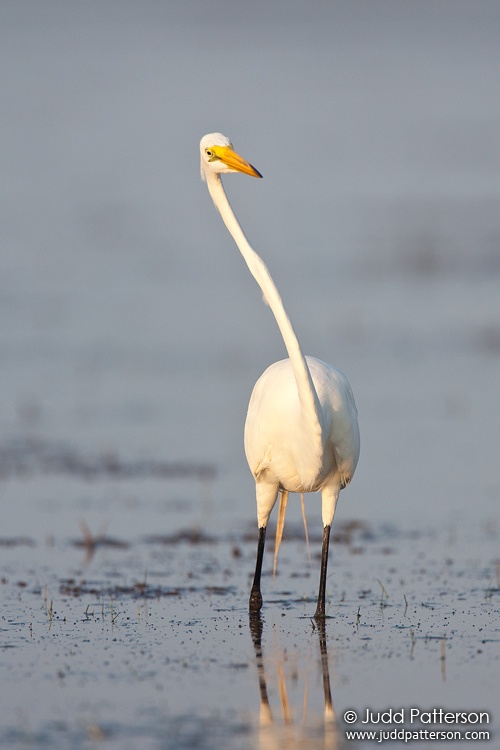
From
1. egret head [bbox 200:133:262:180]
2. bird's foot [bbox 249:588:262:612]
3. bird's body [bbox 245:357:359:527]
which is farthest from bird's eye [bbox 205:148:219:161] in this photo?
bird's foot [bbox 249:588:262:612]

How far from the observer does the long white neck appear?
6.93m

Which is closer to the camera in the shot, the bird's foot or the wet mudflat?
the wet mudflat

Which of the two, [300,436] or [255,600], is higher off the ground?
[300,436]

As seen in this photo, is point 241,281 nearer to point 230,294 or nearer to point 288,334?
point 230,294

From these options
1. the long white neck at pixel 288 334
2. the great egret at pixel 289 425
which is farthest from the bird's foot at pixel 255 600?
the long white neck at pixel 288 334

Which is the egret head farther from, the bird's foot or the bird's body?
the bird's foot

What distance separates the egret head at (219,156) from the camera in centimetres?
734

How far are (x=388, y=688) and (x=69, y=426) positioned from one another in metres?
8.46

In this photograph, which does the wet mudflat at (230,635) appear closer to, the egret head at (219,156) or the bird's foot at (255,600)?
the bird's foot at (255,600)

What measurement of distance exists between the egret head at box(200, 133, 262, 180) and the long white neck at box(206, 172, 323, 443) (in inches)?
3.1

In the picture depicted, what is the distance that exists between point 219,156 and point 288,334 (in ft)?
3.91

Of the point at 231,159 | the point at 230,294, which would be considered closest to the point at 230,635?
the point at 231,159

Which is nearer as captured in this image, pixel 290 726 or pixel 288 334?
pixel 290 726

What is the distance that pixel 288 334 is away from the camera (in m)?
6.93
